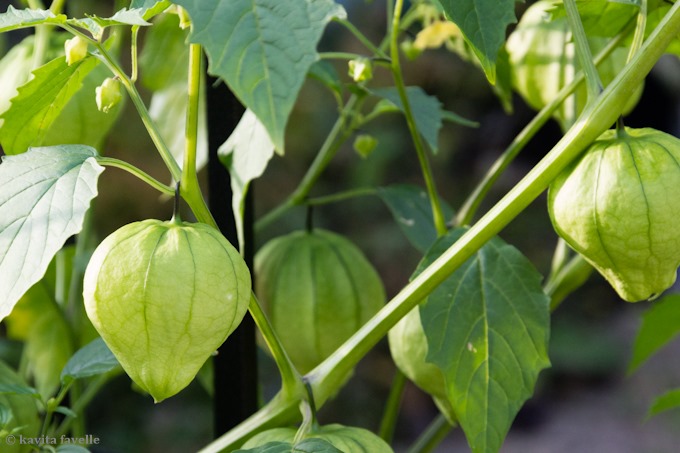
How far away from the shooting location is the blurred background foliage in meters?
1.53

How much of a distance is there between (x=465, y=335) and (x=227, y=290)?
0.18 meters

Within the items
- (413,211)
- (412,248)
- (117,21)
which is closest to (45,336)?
(413,211)

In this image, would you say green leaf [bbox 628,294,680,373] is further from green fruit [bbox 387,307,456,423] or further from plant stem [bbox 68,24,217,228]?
plant stem [bbox 68,24,217,228]

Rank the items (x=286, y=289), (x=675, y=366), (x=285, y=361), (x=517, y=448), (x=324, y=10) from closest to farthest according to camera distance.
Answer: (x=324, y=10) < (x=285, y=361) < (x=286, y=289) < (x=517, y=448) < (x=675, y=366)

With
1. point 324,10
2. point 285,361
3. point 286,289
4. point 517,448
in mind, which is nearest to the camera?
point 324,10

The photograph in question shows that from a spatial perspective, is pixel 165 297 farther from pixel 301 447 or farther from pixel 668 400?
pixel 668 400

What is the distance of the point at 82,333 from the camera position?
2.31ft

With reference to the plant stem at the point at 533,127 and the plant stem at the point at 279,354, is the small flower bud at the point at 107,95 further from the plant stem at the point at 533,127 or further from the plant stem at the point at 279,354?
the plant stem at the point at 533,127

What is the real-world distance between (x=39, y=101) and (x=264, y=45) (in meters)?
0.18

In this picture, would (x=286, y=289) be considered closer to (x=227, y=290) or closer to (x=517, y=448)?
(x=227, y=290)

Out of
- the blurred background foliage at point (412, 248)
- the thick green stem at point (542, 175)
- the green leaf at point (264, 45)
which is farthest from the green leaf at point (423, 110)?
the blurred background foliage at point (412, 248)

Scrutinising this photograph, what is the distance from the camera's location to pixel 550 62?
627mm

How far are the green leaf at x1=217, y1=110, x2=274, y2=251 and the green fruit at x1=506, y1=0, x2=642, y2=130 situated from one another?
0.23 m

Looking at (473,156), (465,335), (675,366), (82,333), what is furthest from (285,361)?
(675,366)
